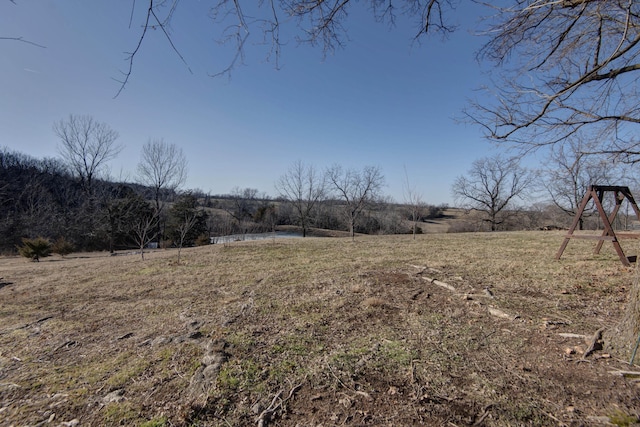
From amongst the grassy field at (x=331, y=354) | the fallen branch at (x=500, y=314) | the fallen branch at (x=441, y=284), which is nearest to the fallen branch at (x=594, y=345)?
the grassy field at (x=331, y=354)

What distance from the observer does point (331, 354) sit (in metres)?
2.44

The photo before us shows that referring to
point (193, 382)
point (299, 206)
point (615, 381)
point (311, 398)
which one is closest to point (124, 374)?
point (193, 382)

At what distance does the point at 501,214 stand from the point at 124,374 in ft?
116

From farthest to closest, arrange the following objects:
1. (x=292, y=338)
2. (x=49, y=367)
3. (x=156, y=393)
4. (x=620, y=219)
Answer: (x=620, y=219)
(x=292, y=338)
(x=49, y=367)
(x=156, y=393)

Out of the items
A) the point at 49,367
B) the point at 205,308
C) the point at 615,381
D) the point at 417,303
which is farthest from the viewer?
the point at 205,308

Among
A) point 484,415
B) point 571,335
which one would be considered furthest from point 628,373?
point 484,415

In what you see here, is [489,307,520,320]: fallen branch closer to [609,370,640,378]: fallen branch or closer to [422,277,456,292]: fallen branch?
[422,277,456,292]: fallen branch

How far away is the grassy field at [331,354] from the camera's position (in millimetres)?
1744

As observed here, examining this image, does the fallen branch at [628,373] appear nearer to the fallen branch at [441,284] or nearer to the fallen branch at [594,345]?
the fallen branch at [594,345]

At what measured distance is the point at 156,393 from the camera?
2014 millimetres

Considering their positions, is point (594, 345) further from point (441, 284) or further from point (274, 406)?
point (274, 406)

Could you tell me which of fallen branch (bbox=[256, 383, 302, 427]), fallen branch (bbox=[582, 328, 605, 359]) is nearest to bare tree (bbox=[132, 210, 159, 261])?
fallen branch (bbox=[256, 383, 302, 427])

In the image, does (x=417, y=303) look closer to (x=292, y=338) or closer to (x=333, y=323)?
(x=333, y=323)

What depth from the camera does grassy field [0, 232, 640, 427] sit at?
68.7 inches
